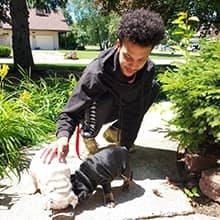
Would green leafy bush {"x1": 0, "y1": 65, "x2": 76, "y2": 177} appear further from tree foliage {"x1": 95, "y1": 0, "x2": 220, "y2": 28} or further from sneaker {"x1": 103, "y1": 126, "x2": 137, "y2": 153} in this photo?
tree foliage {"x1": 95, "y1": 0, "x2": 220, "y2": 28}

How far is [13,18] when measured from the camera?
38.0 feet

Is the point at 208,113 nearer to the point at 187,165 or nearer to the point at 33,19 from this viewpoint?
the point at 187,165

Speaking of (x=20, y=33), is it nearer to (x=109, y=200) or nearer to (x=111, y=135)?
(x=111, y=135)

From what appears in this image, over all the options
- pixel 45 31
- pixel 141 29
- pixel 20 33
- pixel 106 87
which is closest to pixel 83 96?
pixel 106 87

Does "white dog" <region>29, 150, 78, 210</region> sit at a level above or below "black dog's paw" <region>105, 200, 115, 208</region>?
above

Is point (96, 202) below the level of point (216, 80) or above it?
below

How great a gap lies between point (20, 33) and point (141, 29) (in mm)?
9824

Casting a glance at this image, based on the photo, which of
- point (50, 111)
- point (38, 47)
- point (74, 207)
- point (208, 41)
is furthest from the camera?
point (38, 47)

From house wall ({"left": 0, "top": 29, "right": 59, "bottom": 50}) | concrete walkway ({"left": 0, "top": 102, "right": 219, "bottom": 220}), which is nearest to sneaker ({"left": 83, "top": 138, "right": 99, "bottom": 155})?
concrete walkway ({"left": 0, "top": 102, "right": 219, "bottom": 220})

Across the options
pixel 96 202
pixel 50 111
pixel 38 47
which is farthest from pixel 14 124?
pixel 38 47

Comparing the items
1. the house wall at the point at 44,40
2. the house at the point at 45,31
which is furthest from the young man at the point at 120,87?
the house wall at the point at 44,40

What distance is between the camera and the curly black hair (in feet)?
7.77

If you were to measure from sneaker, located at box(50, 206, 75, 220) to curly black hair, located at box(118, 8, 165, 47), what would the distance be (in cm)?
110

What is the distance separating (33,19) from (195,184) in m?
55.7
